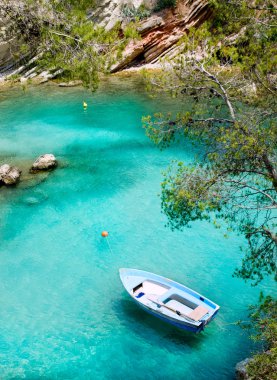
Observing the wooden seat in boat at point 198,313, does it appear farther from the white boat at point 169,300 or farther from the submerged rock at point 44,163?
the submerged rock at point 44,163

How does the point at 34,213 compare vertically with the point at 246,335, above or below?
above

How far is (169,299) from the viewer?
14.4 m

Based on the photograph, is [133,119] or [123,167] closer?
[123,167]

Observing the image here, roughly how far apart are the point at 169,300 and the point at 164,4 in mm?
32856

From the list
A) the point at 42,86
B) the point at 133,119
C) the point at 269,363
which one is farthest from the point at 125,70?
the point at 269,363

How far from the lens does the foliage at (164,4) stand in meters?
39.1

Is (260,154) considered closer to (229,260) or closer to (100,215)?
(229,260)

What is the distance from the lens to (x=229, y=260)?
16.7m

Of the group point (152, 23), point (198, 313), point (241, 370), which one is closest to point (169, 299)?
point (198, 313)

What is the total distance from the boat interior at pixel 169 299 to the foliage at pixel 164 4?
31696mm

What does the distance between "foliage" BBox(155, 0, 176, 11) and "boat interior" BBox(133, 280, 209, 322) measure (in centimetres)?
3170

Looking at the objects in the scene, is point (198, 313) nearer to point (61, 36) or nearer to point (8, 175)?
point (61, 36)

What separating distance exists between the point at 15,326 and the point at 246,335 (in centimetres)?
765

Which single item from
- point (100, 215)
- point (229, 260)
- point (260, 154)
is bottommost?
point (229, 260)
